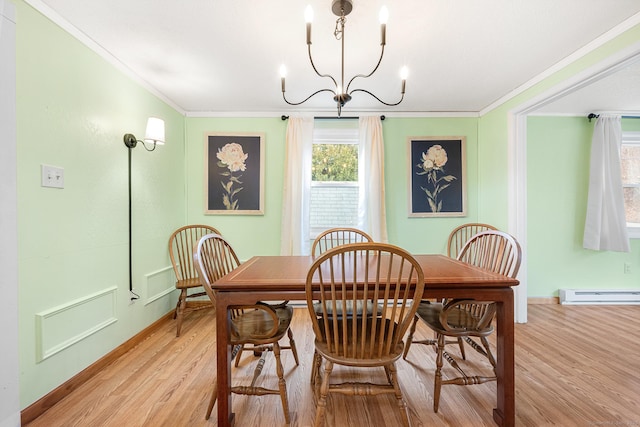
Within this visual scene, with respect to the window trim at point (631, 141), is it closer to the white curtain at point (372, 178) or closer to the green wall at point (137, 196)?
the green wall at point (137, 196)

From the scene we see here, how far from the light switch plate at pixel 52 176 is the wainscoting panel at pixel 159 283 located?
1.12 meters

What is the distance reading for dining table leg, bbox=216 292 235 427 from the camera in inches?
52.2

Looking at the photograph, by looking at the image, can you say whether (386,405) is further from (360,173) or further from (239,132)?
(239,132)

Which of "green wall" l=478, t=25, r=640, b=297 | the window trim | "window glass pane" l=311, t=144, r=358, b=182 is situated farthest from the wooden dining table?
the window trim

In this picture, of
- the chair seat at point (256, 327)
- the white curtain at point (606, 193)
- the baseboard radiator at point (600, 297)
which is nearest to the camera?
the chair seat at point (256, 327)

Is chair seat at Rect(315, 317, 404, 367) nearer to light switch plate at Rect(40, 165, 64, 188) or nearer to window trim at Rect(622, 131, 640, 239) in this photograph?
light switch plate at Rect(40, 165, 64, 188)

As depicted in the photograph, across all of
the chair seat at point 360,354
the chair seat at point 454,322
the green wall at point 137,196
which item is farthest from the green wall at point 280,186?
the chair seat at point 360,354

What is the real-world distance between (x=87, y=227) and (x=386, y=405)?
7.26 feet

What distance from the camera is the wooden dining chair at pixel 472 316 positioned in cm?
151

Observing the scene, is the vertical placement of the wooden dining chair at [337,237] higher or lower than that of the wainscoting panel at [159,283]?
higher

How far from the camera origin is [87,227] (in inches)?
73.7

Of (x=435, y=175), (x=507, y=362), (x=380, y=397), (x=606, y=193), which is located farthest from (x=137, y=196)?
(x=606, y=193)

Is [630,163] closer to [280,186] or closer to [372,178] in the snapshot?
[372,178]

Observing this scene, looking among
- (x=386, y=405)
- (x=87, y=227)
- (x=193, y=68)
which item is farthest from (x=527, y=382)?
(x=193, y=68)
